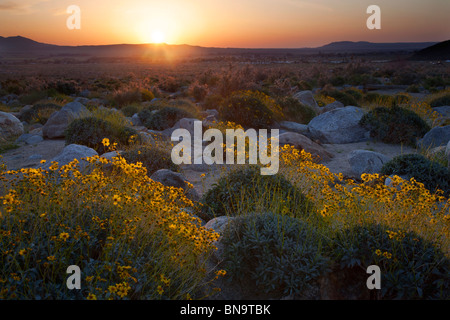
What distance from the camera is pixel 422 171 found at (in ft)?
22.9

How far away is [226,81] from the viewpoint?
17.9 m

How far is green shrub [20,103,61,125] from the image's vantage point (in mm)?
14148

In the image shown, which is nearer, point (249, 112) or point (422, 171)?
point (422, 171)

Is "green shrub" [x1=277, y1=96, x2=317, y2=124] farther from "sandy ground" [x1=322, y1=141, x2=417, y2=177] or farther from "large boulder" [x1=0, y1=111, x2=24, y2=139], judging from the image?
"large boulder" [x1=0, y1=111, x2=24, y2=139]

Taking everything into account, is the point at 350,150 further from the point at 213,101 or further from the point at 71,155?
the point at 213,101

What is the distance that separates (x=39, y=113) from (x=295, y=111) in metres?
10.3

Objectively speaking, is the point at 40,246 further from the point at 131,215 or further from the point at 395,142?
the point at 395,142

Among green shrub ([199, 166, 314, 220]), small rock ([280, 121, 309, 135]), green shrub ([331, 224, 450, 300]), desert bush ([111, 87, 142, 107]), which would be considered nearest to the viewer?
green shrub ([331, 224, 450, 300])

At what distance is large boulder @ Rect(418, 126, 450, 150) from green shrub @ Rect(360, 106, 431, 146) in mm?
697

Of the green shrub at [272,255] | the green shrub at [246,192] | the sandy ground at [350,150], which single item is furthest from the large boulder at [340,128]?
the green shrub at [272,255]

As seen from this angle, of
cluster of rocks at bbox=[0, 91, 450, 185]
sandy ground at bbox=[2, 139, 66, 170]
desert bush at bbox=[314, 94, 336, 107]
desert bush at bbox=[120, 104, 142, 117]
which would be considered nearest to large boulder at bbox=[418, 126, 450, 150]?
cluster of rocks at bbox=[0, 91, 450, 185]

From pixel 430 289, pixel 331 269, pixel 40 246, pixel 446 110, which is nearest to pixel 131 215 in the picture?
pixel 40 246

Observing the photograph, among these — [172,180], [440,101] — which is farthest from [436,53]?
[172,180]

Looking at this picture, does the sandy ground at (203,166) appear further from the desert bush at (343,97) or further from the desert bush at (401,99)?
the desert bush at (343,97)
